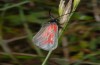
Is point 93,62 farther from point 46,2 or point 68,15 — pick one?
point 68,15

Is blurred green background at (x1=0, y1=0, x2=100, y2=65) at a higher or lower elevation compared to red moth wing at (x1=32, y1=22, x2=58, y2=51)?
lower

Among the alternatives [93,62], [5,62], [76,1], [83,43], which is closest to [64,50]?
[83,43]

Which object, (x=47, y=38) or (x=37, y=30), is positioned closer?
(x=47, y=38)

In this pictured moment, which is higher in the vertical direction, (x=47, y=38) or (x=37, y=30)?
(x=47, y=38)

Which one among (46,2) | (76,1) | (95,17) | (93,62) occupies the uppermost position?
(76,1)
